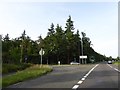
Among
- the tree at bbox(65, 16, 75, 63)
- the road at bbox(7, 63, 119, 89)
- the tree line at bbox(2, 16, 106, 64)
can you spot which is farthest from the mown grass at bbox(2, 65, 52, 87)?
the tree at bbox(65, 16, 75, 63)

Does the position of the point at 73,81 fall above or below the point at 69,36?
below

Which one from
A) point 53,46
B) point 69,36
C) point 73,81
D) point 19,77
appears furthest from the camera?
point 69,36

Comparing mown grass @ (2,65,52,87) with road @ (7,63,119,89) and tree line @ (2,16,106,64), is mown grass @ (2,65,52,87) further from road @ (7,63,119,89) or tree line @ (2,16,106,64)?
tree line @ (2,16,106,64)

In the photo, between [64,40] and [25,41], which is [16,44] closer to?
[25,41]

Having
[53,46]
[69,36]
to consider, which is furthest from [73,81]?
[69,36]

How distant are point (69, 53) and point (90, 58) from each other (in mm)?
25921

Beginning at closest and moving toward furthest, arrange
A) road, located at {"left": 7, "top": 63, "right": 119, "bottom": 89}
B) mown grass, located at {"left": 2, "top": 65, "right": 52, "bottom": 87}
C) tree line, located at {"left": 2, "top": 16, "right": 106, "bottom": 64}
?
road, located at {"left": 7, "top": 63, "right": 119, "bottom": 89}, mown grass, located at {"left": 2, "top": 65, "right": 52, "bottom": 87}, tree line, located at {"left": 2, "top": 16, "right": 106, "bottom": 64}

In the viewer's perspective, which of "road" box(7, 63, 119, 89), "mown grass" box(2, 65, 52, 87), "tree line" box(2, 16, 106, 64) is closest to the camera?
"road" box(7, 63, 119, 89)

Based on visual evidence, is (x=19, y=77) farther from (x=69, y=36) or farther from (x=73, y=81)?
(x=69, y=36)

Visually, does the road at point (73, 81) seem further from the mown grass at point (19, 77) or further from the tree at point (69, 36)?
the tree at point (69, 36)

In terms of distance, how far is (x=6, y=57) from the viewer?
78312mm

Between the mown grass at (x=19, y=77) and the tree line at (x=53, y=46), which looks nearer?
the mown grass at (x=19, y=77)

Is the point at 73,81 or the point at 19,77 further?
the point at 19,77

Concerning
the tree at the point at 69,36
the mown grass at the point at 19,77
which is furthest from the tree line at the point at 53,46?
the mown grass at the point at 19,77
